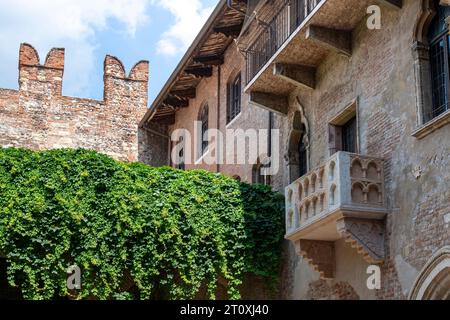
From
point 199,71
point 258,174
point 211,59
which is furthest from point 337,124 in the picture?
point 199,71

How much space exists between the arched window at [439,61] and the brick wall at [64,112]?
637 inches

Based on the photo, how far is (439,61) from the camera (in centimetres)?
1233

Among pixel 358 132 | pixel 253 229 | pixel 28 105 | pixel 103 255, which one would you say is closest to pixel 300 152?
pixel 253 229

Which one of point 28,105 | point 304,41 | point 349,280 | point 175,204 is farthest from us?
point 28,105

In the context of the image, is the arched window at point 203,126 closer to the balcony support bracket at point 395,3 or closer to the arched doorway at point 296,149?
the arched doorway at point 296,149

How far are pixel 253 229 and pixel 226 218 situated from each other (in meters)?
0.57

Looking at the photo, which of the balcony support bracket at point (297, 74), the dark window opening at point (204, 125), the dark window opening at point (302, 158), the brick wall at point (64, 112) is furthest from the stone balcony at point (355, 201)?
the brick wall at point (64, 112)

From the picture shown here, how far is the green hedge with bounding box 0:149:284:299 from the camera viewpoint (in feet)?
50.1

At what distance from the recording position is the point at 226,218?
53.8 ft

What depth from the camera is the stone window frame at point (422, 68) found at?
12188mm

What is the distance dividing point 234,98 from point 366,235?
8.74 m

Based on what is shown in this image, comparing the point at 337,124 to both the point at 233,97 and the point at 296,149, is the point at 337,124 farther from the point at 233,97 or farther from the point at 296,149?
the point at 233,97

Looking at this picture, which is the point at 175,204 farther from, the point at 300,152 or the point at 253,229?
the point at 300,152

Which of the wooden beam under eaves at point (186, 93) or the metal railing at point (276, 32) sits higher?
the wooden beam under eaves at point (186, 93)
